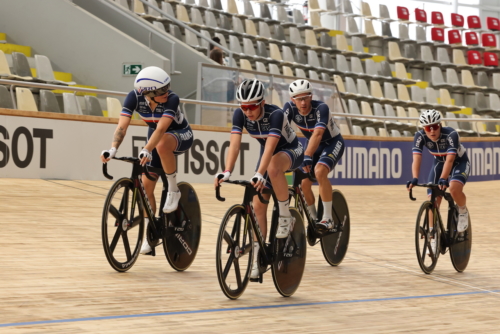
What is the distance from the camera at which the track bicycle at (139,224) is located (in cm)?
439

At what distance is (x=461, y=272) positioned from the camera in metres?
5.93

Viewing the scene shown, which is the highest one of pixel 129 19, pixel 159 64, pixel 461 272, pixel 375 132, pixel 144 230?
pixel 129 19

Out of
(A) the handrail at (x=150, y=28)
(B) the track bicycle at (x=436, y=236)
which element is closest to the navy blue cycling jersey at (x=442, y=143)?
(B) the track bicycle at (x=436, y=236)

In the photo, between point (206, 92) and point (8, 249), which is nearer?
point (8, 249)

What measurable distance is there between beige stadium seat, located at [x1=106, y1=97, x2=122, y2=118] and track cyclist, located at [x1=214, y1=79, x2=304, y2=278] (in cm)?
526

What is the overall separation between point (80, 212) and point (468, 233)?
375cm

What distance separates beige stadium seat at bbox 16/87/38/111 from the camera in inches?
335

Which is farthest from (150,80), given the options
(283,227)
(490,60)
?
(490,60)

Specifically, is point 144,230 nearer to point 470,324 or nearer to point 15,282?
point 15,282

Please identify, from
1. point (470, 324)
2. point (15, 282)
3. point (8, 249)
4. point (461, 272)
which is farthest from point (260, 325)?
point (461, 272)

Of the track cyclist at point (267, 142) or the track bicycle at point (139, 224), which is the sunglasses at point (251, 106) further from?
the track bicycle at point (139, 224)

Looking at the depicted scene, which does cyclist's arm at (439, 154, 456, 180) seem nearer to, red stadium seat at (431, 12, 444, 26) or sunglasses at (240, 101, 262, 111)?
sunglasses at (240, 101, 262, 111)

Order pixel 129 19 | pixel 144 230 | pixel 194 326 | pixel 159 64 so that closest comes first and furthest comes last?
pixel 194 326 < pixel 144 230 < pixel 159 64 < pixel 129 19

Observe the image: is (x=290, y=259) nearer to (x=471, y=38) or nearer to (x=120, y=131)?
(x=120, y=131)
